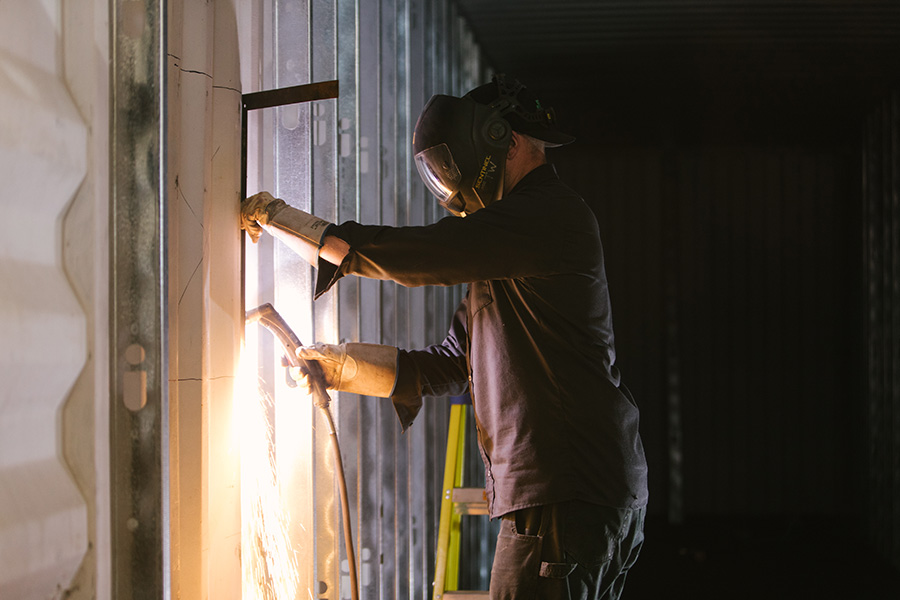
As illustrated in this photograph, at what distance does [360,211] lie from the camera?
7.97 ft

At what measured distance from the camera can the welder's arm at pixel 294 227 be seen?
1.69 meters

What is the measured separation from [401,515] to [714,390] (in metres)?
4.89

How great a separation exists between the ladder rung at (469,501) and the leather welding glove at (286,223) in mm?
1462

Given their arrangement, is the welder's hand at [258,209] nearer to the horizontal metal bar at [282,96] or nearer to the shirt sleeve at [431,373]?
the horizontal metal bar at [282,96]

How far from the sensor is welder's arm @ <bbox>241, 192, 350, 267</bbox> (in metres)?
1.69

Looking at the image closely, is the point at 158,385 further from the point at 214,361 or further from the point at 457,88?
the point at 457,88

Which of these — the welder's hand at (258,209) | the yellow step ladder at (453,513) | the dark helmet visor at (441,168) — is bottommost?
the yellow step ladder at (453,513)

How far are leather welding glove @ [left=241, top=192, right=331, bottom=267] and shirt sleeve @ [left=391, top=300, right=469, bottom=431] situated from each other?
525 millimetres

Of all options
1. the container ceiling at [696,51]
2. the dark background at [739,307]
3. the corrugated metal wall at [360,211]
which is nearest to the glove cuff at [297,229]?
the corrugated metal wall at [360,211]

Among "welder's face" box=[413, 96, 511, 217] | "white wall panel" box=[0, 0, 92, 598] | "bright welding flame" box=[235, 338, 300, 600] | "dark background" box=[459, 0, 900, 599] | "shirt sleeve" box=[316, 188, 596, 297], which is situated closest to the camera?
"white wall panel" box=[0, 0, 92, 598]

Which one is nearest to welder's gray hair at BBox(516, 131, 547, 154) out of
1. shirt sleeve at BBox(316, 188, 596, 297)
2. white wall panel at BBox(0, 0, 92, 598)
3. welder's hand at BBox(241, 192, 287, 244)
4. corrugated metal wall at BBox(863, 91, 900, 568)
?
shirt sleeve at BBox(316, 188, 596, 297)

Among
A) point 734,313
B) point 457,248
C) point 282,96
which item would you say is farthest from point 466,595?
point 734,313

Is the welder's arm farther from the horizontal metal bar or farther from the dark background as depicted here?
the dark background

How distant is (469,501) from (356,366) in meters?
1.10
